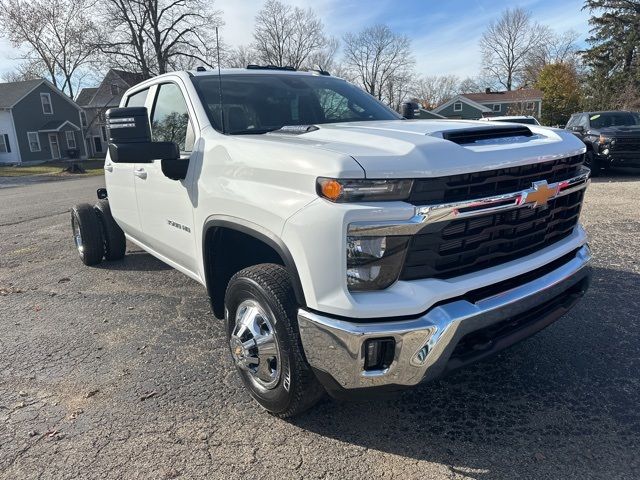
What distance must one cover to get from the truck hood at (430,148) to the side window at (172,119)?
931mm

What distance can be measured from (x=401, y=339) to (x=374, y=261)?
346 mm

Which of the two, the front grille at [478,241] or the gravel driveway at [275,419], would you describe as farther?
the gravel driveway at [275,419]

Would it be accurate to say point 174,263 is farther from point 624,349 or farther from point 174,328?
point 624,349

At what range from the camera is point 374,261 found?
6.84 feet

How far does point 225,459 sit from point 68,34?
167 feet

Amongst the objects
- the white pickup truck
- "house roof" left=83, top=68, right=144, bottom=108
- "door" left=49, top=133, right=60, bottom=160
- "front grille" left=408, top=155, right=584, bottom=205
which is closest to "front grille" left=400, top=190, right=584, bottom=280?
the white pickup truck

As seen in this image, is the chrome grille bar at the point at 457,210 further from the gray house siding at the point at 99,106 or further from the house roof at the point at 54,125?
the gray house siding at the point at 99,106

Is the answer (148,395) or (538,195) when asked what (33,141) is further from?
(538,195)

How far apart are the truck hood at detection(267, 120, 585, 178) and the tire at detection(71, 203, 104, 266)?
370cm

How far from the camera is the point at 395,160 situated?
2.08 m

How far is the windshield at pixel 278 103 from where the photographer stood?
3371 millimetres

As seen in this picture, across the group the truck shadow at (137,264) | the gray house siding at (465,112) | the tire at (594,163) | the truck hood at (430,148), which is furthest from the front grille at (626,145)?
the gray house siding at (465,112)

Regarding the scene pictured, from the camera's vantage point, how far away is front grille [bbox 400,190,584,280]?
2117 millimetres

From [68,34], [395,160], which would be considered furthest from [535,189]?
[68,34]
